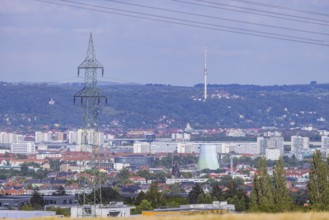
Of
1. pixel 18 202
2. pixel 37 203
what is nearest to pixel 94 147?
pixel 37 203

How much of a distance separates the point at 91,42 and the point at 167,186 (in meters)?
68.4

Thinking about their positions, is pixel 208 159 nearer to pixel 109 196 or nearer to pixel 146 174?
pixel 146 174

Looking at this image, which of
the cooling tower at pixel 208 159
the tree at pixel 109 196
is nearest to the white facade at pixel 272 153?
the cooling tower at pixel 208 159

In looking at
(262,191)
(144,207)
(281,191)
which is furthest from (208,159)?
(281,191)

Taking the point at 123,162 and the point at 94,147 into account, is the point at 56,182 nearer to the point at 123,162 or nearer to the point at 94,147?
the point at 123,162

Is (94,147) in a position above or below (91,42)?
below

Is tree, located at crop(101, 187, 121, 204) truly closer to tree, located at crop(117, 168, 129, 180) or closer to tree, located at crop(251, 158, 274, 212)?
tree, located at crop(251, 158, 274, 212)

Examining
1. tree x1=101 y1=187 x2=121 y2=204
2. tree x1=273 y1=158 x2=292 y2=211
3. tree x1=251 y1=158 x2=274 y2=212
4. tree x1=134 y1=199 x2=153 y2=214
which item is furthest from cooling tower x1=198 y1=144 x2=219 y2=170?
tree x1=251 y1=158 x2=274 y2=212

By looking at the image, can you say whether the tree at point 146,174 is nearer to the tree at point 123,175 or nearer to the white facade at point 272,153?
the tree at point 123,175

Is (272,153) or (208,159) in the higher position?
(272,153)

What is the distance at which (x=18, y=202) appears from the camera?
2972 inches

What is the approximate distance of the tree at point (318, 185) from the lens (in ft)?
162

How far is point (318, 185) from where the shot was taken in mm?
50000

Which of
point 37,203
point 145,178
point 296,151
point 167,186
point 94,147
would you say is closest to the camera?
point 94,147
